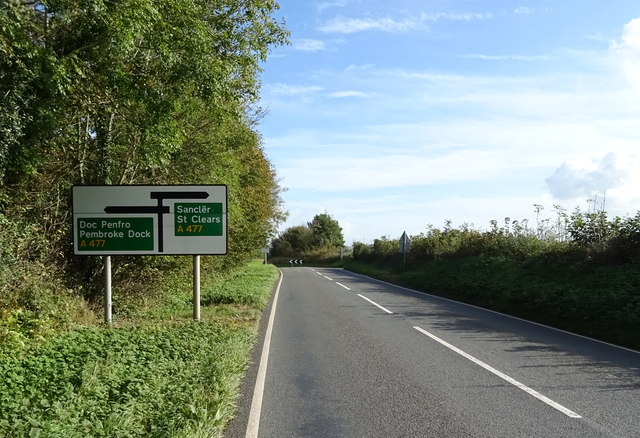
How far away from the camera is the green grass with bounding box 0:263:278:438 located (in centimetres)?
472

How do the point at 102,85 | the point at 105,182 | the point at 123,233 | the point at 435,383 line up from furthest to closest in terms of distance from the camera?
the point at 105,182 → the point at 123,233 → the point at 102,85 → the point at 435,383

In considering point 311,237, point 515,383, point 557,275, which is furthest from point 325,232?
point 515,383

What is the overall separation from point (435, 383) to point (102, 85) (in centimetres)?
831

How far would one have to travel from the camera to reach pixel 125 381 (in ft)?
20.0

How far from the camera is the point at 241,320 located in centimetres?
1259

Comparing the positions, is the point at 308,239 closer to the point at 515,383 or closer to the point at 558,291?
the point at 558,291

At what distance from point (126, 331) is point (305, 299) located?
32.3 ft

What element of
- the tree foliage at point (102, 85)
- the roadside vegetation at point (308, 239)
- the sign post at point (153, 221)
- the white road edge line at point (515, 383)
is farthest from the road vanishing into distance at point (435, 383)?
the roadside vegetation at point (308, 239)

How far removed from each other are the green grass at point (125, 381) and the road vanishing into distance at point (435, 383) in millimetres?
465

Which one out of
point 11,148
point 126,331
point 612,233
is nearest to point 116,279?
point 126,331

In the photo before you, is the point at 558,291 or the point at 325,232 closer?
the point at 558,291

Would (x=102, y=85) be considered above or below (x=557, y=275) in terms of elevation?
above

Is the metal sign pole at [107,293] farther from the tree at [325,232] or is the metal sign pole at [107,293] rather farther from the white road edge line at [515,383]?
the tree at [325,232]

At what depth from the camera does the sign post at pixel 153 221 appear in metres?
10.4
